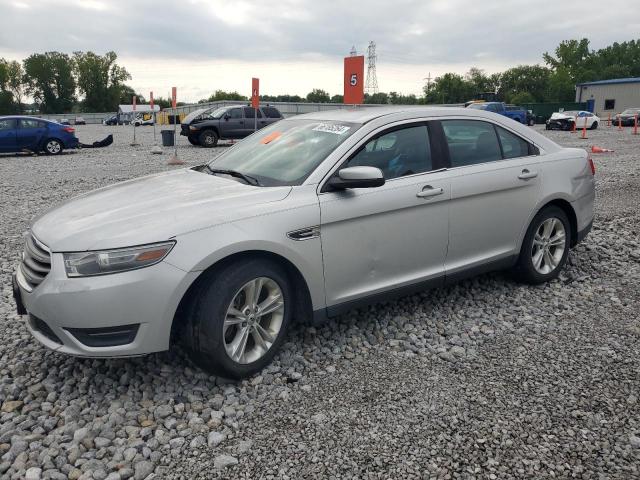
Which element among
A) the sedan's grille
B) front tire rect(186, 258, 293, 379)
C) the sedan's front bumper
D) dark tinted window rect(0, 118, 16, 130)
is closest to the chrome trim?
front tire rect(186, 258, 293, 379)

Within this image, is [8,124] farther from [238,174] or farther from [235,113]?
[238,174]

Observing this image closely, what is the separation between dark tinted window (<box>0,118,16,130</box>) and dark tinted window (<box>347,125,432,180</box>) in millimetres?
17642

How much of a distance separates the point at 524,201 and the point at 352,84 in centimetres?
521

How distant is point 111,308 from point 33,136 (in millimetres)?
17913

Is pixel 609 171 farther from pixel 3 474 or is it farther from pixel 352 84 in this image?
pixel 3 474

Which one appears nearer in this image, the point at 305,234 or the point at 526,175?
the point at 305,234

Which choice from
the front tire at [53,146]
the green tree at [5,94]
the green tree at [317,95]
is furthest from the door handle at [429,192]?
the green tree at [5,94]

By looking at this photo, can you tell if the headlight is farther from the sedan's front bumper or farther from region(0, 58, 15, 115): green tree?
region(0, 58, 15, 115): green tree

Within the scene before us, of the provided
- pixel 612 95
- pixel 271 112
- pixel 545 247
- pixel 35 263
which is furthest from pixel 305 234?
pixel 612 95

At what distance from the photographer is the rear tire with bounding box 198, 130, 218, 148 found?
2175 centimetres

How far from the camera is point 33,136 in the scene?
1834 cm

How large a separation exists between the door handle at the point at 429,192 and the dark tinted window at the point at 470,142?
331 millimetres

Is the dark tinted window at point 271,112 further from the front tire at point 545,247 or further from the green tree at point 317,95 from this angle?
the green tree at point 317,95

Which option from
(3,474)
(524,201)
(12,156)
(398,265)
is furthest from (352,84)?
(12,156)
